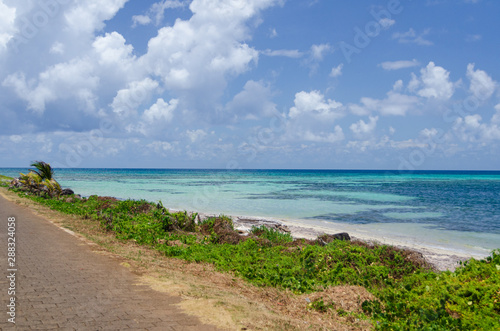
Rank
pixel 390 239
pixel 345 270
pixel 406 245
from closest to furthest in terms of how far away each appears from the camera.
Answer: pixel 345 270 → pixel 406 245 → pixel 390 239

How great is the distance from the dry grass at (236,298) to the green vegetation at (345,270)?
259 mm

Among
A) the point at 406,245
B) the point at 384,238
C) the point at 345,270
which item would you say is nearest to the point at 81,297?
the point at 345,270

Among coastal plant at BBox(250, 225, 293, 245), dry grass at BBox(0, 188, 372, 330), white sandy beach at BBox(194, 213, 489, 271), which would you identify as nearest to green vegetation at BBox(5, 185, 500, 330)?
coastal plant at BBox(250, 225, 293, 245)

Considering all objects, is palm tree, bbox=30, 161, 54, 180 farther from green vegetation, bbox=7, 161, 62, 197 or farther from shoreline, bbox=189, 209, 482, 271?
shoreline, bbox=189, 209, 482, 271

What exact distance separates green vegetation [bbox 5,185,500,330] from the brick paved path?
2.29 meters

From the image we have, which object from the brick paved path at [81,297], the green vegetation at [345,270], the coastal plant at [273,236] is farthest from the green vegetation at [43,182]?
the coastal plant at [273,236]

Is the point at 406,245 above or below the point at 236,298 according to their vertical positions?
below

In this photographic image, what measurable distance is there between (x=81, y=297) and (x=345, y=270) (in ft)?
17.9

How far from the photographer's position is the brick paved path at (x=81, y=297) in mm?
5043

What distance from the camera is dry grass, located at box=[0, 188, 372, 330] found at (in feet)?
18.0

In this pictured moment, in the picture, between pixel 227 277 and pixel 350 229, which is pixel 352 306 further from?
pixel 350 229

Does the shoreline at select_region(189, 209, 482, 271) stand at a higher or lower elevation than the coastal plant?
lower

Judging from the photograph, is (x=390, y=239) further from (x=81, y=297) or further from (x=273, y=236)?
(x=81, y=297)

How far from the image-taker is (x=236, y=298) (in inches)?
255
